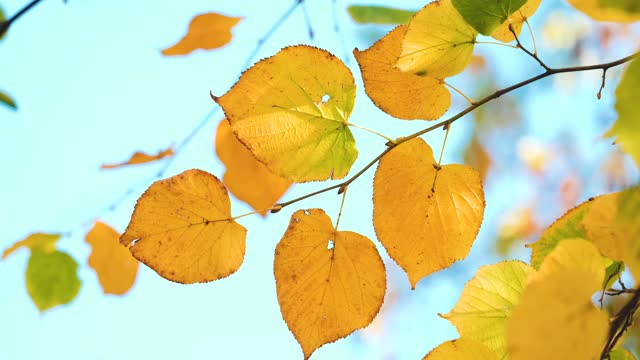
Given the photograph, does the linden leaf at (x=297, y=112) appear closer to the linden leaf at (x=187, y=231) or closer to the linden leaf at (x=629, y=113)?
the linden leaf at (x=187, y=231)

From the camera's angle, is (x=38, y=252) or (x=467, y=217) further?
(x=38, y=252)

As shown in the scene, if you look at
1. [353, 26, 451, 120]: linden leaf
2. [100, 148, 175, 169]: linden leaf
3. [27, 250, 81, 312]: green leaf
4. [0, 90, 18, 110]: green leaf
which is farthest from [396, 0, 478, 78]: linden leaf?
[27, 250, 81, 312]: green leaf

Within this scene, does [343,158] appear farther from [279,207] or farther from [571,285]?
[571,285]

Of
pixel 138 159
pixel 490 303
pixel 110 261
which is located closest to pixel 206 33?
pixel 138 159

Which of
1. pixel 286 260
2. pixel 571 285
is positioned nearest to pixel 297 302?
pixel 286 260

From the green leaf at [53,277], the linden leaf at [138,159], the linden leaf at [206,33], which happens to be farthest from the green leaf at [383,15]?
the green leaf at [53,277]

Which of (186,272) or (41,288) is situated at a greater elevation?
(186,272)
